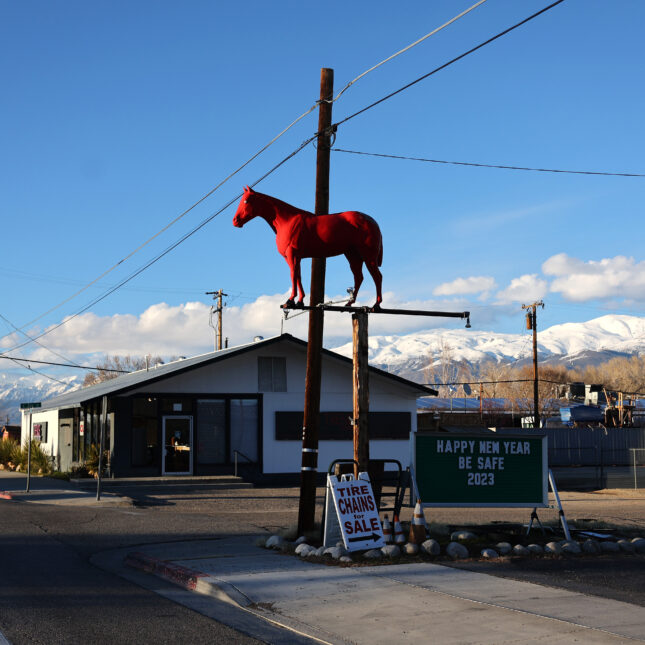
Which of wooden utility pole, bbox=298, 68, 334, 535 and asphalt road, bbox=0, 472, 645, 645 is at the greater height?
wooden utility pole, bbox=298, 68, 334, 535

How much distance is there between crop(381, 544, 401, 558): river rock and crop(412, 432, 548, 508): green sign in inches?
66.9

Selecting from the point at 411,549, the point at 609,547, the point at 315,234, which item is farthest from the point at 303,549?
the point at 315,234

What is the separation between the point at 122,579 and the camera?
10820 millimetres

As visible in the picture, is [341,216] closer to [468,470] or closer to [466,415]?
[468,470]

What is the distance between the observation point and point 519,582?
998 centimetres

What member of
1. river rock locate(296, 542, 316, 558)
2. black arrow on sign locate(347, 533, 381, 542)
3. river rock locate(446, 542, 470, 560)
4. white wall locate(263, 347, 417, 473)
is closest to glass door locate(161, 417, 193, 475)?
white wall locate(263, 347, 417, 473)

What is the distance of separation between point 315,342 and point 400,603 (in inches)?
242

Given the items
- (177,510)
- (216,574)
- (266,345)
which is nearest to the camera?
(216,574)

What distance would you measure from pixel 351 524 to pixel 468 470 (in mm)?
2542

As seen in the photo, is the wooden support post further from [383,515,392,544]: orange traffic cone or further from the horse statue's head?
the horse statue's head

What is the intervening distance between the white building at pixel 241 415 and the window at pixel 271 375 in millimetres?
39

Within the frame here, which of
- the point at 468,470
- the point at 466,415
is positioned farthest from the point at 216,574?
the point at 466,415

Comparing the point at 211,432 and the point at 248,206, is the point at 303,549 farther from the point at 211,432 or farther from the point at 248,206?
the point at 211,432

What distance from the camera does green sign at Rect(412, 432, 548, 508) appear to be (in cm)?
1356
